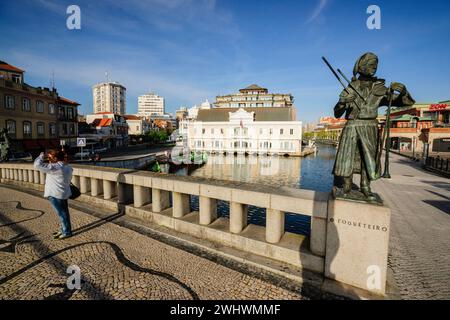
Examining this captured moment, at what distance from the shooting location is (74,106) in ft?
158

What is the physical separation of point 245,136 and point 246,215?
6001 cm

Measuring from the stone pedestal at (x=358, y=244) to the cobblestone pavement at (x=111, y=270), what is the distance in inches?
46.4

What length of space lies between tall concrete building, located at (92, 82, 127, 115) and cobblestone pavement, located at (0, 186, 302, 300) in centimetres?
17386

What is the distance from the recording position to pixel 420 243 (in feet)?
23.5

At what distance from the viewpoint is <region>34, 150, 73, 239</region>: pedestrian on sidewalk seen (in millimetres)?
6234

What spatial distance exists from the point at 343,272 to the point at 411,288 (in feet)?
5.14

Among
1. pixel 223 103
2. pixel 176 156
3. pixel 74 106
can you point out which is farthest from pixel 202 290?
pixel 223 103

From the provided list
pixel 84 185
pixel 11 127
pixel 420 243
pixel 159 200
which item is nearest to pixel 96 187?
pixel 84 185

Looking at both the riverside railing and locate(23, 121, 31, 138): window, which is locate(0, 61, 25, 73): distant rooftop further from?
the riverside railing

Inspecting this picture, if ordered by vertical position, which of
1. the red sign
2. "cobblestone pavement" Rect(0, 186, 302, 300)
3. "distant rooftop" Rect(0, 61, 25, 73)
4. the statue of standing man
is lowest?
"cobblestone pavement" Rect(0, 186, 302, 300)

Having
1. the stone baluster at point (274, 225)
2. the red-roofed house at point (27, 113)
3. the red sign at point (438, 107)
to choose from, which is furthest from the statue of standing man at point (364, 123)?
the red sign at point (438, 107)

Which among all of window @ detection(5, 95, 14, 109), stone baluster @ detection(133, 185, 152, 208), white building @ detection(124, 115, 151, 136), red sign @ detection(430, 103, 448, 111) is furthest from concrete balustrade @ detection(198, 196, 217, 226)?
white building @ detection(124, 115, 151, 136)

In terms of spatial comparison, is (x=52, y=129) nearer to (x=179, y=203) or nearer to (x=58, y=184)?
(x=58, y=184)
